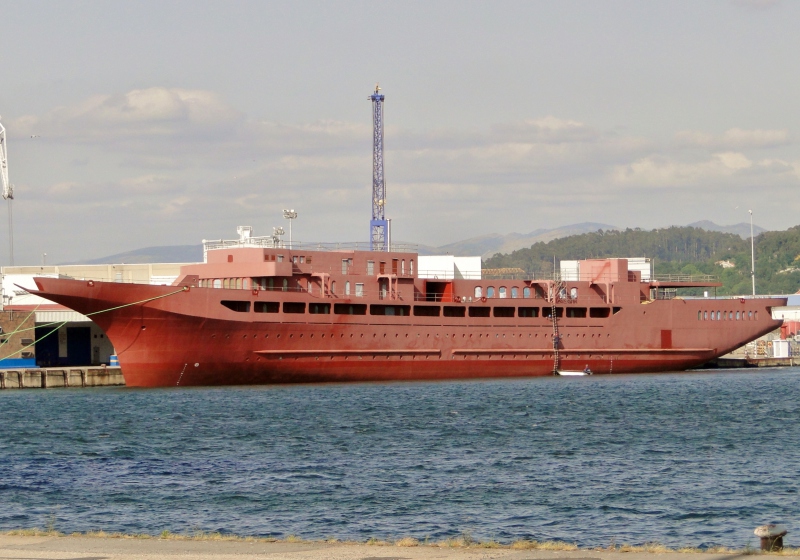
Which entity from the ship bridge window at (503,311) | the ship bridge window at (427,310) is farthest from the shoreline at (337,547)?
the ship bridge window at (503,311)

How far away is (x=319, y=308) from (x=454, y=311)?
7970 millimetres

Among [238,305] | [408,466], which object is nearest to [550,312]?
[238,305]

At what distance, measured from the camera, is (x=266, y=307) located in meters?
55.0

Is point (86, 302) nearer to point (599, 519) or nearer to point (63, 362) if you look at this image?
point (63, 362)

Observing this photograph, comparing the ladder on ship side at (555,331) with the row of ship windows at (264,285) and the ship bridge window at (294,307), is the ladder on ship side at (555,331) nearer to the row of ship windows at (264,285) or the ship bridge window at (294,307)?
the row of ship windows at (264,285)

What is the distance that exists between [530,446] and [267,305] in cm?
2474

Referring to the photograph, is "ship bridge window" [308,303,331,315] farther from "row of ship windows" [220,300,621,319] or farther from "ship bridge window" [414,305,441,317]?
"ship bridge window" [414,305,441,317]

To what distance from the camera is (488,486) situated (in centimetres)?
2567

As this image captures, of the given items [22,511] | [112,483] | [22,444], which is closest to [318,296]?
[22,444]

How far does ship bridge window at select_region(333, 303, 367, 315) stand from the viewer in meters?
57.2

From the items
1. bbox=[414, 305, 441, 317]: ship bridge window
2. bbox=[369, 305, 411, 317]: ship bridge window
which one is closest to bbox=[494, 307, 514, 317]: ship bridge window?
bbox=[414, 305, 441, 317]: ship bridge window

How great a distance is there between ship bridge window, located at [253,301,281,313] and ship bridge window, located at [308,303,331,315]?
180 cm

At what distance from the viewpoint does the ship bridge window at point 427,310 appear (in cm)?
5966

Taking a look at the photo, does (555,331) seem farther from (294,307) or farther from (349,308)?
(294,307)
